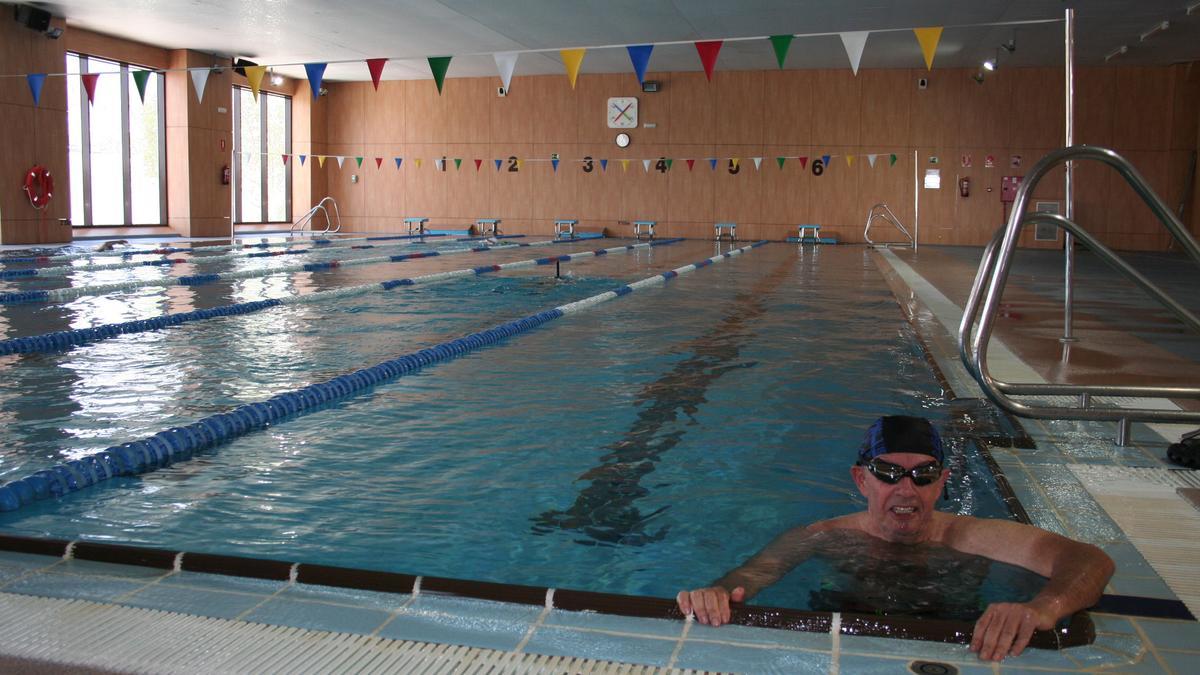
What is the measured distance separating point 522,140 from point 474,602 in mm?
22156

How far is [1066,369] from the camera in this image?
5.12 m

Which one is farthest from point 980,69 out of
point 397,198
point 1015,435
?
point 1015,435

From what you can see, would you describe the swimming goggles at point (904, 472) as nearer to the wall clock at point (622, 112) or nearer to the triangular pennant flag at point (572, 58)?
the triangular pennant flag at point (572, 58)

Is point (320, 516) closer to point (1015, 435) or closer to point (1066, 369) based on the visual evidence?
point (1015, 435)

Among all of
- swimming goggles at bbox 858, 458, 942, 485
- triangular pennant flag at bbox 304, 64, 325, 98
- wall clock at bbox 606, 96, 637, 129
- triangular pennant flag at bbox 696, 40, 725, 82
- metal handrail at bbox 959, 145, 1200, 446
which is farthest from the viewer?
wall clock at bbox 606, 96, 637, 129

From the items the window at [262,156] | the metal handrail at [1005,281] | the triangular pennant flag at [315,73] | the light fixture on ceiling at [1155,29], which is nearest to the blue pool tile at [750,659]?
the metal handrail at [1005,281]

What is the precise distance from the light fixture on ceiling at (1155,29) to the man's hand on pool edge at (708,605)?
645 inches

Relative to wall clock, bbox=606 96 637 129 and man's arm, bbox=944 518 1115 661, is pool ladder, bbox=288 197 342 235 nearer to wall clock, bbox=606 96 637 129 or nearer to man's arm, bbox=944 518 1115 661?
wall clock, bbox=606 96 637 129

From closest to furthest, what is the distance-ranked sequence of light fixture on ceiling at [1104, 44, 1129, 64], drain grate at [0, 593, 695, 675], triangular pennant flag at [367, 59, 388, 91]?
drain grate at [0, 593, 695, 675], triangular pennant flag at [367, 59, 388, 91], light fixture on ceiling at [1104, 44, 1129, 64]

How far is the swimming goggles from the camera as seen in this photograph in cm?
241

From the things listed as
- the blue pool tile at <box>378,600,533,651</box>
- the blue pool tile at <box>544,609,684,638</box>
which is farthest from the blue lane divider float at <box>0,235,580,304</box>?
the blue pool tile at <box>544,609,684,638</box>

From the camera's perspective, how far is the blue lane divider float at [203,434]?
3145mm

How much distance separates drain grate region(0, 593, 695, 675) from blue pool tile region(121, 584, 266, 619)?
54 mm

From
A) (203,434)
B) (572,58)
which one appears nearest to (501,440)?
(203,434)
